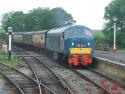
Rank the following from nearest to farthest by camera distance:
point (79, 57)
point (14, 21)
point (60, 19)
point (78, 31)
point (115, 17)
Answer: point (79, 57), point (78, 31), point (60, 19), point (115, 17), point (14, 21)

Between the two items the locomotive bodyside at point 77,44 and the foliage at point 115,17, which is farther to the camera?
the foliage at point 115,17

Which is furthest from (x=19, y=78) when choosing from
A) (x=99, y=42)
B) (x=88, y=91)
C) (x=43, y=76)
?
(x=99, y=42)

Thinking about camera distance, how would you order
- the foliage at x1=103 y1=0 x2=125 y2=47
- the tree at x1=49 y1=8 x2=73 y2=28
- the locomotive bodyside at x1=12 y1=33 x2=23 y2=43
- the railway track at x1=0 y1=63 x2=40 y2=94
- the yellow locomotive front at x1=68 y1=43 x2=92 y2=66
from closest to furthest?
1. the railway track at x1=0 y1=63 x2=40 y2=94
2. the yellow locomotive front at x1=68 y1=43 x2=92 y2=66
3. the tree at x1=49 y1=8 x2=73 y2=28
4. the locomotive bodyside at x1=12 y1=33 x2=23 y2=43
5. the foliage at x1=103 y1=0 x2=125 y2=47

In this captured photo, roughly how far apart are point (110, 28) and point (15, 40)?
14.3m

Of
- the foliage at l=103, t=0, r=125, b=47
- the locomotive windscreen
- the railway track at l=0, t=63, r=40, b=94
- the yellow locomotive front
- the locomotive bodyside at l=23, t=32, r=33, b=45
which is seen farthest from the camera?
the foliage at l=103, t=0, r=125, b=47

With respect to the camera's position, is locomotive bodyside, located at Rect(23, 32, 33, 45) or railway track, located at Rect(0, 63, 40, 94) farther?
locomotive bodyside, located at Rect(23, 32, 33, 45)

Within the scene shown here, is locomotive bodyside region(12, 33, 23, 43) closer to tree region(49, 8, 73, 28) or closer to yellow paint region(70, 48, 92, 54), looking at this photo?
tree region(49, 8, 73, 28)

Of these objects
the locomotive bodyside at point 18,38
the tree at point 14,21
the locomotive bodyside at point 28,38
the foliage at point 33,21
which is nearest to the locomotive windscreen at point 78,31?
the locomotive bodyside at point 28,38

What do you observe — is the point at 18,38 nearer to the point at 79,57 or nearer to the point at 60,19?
the point at 60,19

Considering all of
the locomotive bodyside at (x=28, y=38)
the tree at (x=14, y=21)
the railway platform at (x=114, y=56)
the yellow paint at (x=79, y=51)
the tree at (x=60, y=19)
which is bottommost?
the railway platform at (x=114, y=56)

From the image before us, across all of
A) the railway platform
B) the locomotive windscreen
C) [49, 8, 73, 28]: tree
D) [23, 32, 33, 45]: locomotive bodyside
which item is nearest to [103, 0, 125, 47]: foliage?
[49, 8, 73, 28]: tree

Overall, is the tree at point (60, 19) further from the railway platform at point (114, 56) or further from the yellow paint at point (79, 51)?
the yellow paint at point (79, 51)

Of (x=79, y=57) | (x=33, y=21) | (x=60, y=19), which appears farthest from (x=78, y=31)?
(x=33, y=21)

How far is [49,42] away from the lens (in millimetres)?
37125
